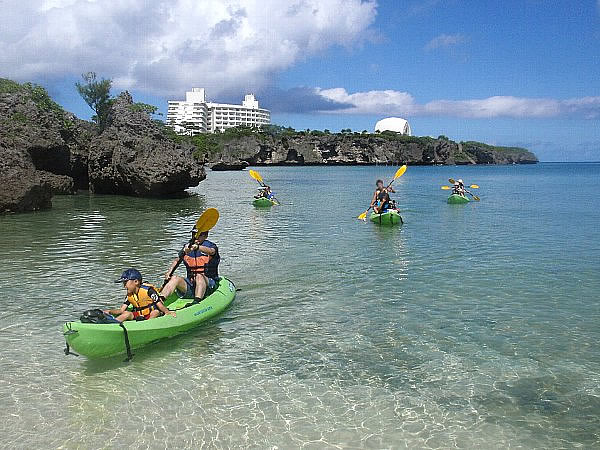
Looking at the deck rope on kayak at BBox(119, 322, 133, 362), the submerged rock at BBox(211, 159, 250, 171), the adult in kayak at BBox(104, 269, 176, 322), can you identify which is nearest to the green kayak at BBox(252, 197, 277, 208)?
the adult in kayak at BBox(104, 269, 176, 322)

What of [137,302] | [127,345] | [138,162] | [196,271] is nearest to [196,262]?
[196,271]

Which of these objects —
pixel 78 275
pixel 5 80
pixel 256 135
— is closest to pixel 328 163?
pixel 256 135

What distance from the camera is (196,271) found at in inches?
397

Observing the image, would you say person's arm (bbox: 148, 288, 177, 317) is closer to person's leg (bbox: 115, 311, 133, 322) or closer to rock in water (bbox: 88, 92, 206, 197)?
person's leg (bbox: 115, 311, 133, 322)

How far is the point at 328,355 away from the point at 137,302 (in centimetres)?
307

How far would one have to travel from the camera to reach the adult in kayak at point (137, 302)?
810 centimetres

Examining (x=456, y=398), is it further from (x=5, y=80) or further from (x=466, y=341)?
(x=5, y=80)

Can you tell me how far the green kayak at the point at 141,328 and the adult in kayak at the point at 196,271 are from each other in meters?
0.17

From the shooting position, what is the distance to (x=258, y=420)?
648cm

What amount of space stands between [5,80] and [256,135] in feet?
270

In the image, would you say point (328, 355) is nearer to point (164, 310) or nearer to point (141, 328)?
point (164, 310)

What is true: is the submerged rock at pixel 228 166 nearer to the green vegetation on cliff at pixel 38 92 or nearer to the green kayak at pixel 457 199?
the green vegetation on cliff at pixel 38 92

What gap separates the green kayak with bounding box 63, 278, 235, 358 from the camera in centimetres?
736

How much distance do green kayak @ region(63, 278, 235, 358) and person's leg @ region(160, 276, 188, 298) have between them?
158 mm
